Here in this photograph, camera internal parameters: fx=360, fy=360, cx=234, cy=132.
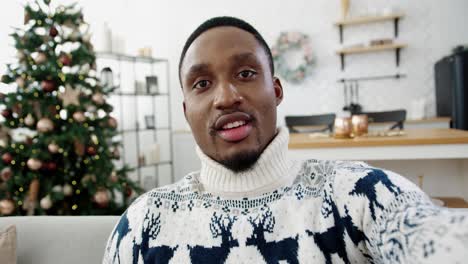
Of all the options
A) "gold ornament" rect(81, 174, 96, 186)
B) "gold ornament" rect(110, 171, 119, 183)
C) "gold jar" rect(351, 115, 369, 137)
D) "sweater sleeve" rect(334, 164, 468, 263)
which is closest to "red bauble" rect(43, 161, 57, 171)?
"gold ornament" rect(81, 174, 96, 186)

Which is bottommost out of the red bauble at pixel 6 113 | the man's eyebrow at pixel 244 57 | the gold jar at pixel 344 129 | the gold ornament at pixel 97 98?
the gold jar at pixel 344 129

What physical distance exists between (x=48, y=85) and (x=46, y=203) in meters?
0.83

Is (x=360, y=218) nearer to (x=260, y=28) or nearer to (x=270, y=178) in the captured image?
(x=270, y=178)

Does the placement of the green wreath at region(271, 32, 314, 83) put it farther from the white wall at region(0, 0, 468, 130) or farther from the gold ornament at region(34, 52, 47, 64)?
the gold ornament at region(34, 52, 47, 64)

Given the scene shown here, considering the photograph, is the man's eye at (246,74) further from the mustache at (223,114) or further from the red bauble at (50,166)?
the red bauble at (50,166)

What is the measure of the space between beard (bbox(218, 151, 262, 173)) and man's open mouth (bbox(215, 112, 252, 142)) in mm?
41

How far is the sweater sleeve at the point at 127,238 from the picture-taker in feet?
2.54

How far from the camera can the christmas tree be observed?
2529 millimetres

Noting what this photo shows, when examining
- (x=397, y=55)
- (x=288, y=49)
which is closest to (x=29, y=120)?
(x=288, y=49)

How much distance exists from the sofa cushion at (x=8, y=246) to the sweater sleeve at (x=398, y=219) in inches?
37.6

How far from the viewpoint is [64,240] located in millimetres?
1114

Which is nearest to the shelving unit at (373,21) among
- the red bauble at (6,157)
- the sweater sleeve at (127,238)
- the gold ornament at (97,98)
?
the gold ornament at (97,98)

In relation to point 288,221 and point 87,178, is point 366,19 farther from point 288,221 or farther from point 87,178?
point 288,221

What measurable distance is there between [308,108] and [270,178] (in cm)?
406
